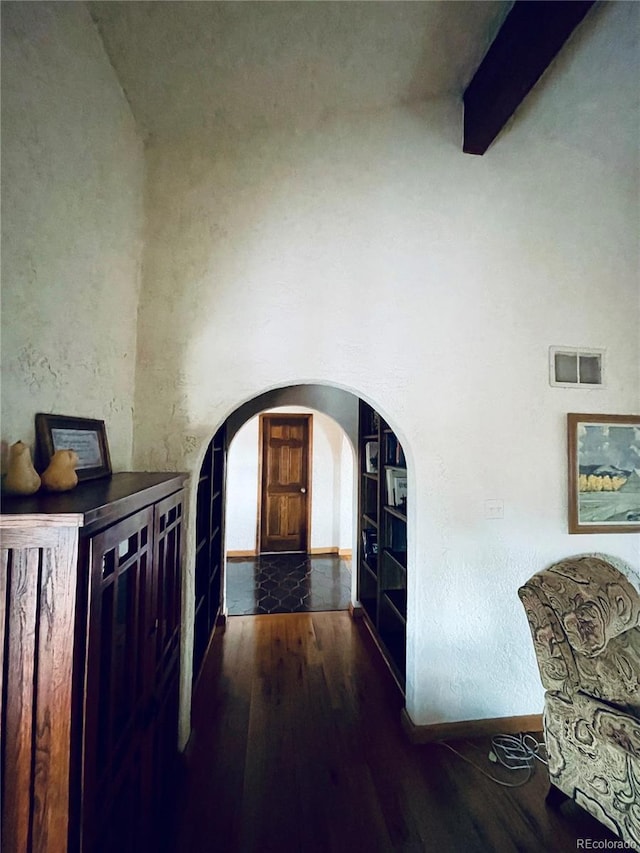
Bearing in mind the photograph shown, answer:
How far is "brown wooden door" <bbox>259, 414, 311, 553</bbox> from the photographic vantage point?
5.77 metres

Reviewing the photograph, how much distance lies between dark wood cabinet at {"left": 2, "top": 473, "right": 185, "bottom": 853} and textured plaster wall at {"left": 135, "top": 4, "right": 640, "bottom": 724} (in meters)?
0.58

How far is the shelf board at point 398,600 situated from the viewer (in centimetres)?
269

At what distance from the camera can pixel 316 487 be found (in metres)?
5.88

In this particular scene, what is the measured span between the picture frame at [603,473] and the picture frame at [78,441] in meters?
2.46

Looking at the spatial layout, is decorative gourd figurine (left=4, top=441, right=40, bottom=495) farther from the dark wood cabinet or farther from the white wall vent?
the white wall vent

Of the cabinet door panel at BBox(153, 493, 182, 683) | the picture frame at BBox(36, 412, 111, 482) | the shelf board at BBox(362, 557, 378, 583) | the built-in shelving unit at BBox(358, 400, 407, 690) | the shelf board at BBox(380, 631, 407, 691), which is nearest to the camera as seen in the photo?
the picture frame at BBox(36, 412, 111, 482)

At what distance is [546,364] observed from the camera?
225 cm

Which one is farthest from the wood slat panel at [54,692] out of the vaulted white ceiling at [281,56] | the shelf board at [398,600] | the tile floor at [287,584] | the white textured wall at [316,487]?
the white textured wall at [316,487]

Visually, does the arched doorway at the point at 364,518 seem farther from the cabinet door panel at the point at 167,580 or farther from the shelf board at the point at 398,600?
the cabinet door panel at the point at 167,580

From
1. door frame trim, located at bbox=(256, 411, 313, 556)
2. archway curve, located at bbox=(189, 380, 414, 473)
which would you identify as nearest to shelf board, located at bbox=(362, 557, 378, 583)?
archway curve, located at bbox=(189, 380, 414, 473)

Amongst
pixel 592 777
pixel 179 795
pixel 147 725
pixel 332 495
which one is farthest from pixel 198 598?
pixel 332 495

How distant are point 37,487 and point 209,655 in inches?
98.2

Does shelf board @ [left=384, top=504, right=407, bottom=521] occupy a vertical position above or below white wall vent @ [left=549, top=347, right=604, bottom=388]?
below

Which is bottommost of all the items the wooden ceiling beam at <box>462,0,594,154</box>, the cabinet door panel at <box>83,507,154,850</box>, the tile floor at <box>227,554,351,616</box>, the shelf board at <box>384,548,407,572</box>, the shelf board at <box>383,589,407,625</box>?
the tile floor at <box>227,554,351,616</box>
